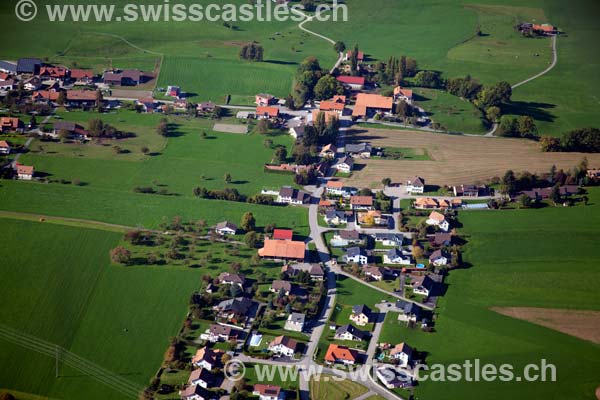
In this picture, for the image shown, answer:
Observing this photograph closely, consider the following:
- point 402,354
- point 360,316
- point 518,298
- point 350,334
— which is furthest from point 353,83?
point 402,354

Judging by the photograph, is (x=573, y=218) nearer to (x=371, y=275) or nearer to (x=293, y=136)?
(x=371, y=275)

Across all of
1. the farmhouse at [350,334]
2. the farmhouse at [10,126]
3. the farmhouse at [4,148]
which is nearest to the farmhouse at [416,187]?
the farmhouse at [350,334]

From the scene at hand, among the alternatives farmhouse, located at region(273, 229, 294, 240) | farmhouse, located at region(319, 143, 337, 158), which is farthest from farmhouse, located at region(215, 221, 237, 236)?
farmhouse, located at region(319, 143, 337, 158)

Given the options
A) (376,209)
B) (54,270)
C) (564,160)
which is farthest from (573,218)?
(54,270)

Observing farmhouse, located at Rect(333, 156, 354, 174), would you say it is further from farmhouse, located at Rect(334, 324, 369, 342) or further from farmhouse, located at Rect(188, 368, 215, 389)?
farmhouse, located at Rect(188, 368, 215, 389)

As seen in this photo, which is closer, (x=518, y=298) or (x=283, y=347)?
(x=283, y=347)

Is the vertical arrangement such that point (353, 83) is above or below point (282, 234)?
above

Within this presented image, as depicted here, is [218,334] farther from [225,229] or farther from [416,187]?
[416,187]
